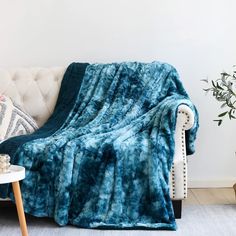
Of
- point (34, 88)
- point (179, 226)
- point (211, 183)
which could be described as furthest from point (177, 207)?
point (34, 88)

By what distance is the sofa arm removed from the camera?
281 cm

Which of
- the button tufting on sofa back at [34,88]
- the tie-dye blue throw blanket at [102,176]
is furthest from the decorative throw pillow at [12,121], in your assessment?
the tie-dye blue throw blanket at [102,176]

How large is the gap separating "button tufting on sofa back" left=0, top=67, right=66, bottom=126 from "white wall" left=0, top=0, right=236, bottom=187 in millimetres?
213

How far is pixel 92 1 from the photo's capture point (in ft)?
12.3

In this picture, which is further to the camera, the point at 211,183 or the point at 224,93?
the point at 211,183

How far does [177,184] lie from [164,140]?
0.86 feet

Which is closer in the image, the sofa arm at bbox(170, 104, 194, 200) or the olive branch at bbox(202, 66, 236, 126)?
the sofa arm at bbox(170, 104, 194, 200)

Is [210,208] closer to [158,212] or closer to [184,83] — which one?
[158,212]

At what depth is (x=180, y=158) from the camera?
2816mm

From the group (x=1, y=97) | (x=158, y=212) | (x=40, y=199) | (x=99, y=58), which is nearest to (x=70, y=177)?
(x=40, y=199)

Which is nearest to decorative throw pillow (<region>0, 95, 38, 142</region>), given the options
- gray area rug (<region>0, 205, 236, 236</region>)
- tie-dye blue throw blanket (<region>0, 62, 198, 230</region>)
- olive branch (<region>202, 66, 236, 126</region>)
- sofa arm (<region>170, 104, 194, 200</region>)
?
tie-dye blue throw blanket (<region>0, 62, 198, 230</region>)

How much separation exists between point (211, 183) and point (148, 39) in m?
1.19

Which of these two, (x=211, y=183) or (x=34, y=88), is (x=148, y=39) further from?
(x=211, y=183)

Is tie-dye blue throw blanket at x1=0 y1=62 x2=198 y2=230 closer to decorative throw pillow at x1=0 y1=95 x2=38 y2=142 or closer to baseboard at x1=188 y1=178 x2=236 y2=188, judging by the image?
decorative throw pillow at x1=0 y1=95 x2=38 y2=142
